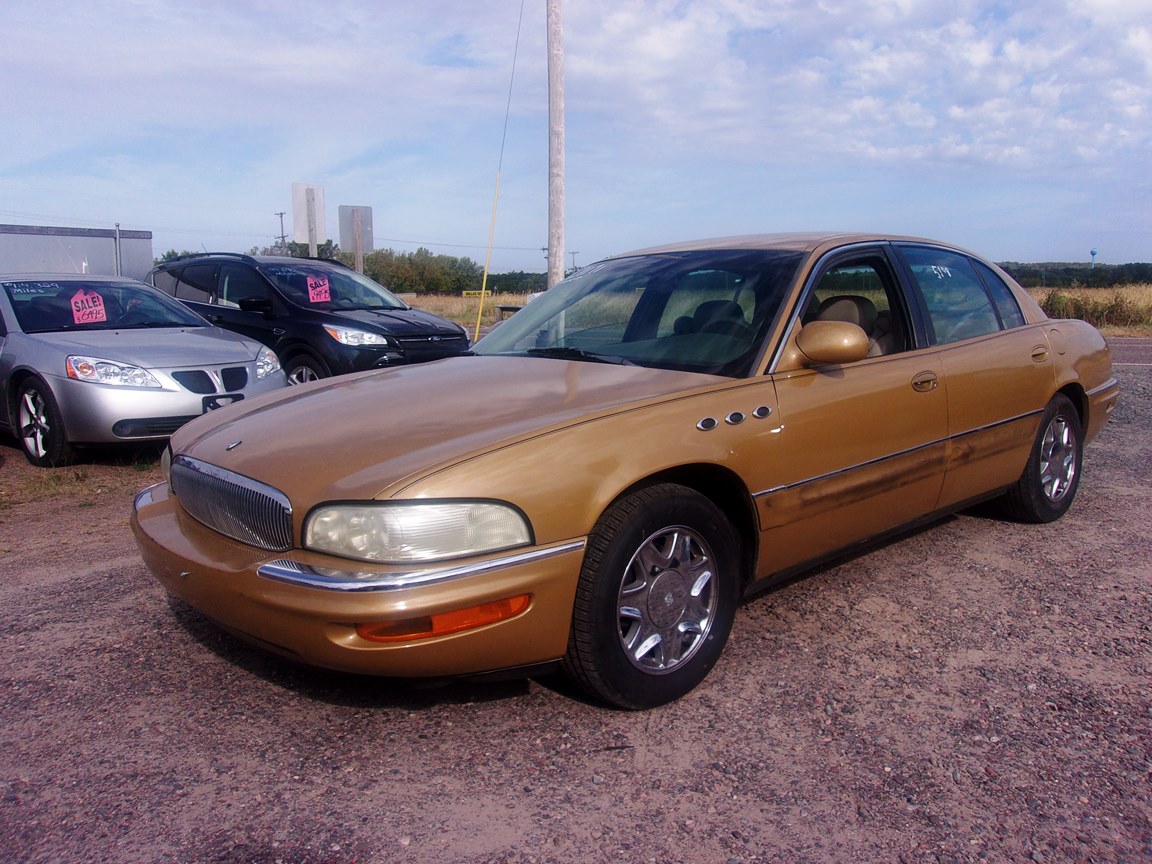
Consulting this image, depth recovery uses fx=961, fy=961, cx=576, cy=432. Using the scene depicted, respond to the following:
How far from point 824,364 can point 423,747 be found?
2011mm

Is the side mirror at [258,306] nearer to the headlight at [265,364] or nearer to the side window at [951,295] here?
the headlight at [265,364]

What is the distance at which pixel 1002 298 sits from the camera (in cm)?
496

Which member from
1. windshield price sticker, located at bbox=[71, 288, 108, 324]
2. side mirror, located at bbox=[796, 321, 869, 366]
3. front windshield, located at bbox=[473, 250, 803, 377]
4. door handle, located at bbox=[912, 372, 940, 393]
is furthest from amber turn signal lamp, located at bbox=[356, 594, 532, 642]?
windshield price sticker, located at bbox=[71, 288, 108, 324]

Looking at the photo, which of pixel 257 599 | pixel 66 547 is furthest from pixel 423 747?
pixel 66 547

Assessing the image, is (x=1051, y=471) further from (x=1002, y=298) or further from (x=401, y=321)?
(x=401, y=321)

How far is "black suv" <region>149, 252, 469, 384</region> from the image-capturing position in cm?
906

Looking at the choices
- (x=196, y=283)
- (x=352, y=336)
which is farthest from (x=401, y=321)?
(x=196, y=283)

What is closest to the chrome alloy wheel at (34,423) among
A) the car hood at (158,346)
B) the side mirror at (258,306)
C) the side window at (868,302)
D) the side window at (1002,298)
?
the car hood at (158,346)

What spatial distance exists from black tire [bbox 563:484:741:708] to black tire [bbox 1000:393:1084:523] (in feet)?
7.80

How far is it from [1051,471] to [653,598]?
10.1 ft

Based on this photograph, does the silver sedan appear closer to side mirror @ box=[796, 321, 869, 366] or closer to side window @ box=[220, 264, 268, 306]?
side window @ box=[220, 264, 268, 306]

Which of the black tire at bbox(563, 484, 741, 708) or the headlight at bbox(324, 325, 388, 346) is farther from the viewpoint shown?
the headlight at bbox(324, 325, 388, 346)

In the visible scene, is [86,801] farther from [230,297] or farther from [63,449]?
[230,297]

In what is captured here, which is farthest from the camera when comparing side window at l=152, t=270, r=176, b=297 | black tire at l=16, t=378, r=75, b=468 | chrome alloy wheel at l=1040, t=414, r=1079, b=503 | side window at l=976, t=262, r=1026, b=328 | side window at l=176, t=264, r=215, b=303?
side window at l=152, t=270, r=176, b=297
